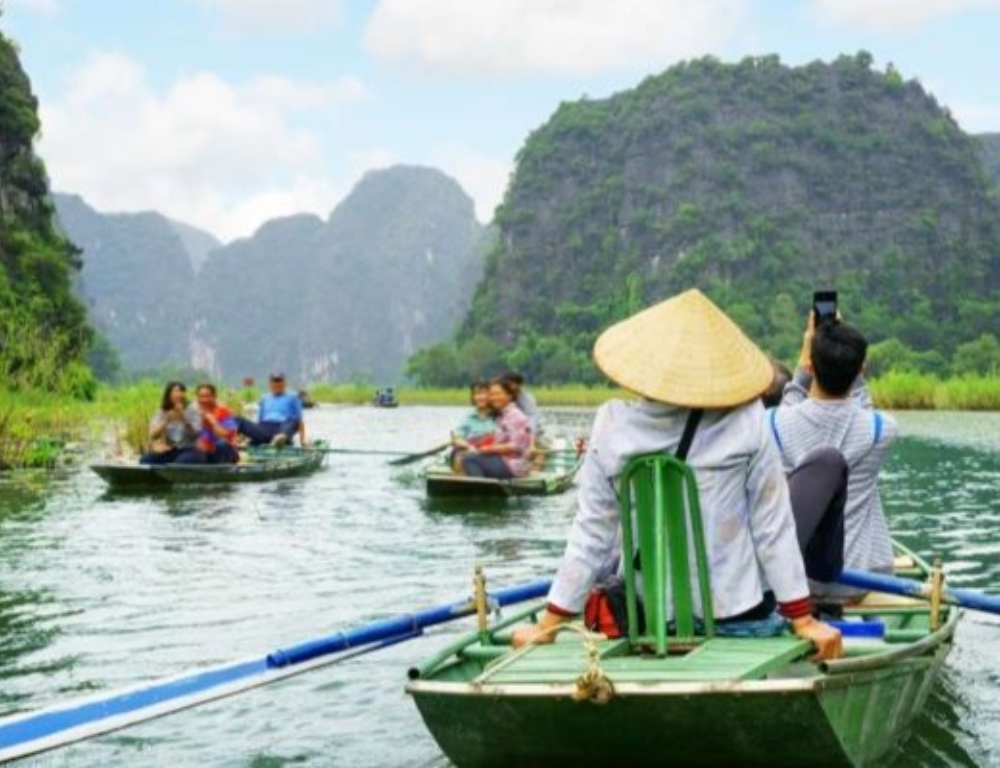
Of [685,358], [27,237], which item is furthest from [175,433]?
[27,237]

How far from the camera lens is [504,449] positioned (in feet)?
36.9

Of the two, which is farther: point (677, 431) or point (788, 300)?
point (788, 300)

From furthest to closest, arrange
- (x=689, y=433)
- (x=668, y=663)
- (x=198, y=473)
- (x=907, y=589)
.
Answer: (x=198, y=473) → (x=907, y=589) → (x=689, y=433) → (x=668, y=663)

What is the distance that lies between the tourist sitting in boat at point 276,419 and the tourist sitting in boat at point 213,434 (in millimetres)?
1627

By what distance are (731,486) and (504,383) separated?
25.5ft

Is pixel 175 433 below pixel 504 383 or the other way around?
below

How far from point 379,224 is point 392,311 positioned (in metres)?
18.2

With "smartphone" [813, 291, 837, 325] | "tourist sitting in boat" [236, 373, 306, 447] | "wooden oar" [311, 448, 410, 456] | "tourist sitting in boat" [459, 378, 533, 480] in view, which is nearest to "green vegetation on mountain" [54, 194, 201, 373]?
"wooden oar" [311, 448, 410, 456]

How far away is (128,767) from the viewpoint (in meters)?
3.89

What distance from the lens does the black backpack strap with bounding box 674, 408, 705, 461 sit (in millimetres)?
3225

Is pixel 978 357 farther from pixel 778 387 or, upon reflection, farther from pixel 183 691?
pixel 183 691

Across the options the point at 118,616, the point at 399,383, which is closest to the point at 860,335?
the point at 118,616

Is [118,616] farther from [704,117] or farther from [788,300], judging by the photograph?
[704,117]

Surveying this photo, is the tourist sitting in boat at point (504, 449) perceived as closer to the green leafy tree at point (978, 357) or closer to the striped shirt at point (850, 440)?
the striped shirt at point (850, 440)
